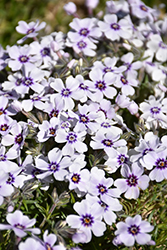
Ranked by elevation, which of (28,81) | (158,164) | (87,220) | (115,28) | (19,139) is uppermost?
(115,28)

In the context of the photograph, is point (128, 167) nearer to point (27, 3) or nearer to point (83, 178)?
point (83, 178)

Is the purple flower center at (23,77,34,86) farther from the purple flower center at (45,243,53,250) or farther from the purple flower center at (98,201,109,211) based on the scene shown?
the purple flower center at (45,243,53,250)

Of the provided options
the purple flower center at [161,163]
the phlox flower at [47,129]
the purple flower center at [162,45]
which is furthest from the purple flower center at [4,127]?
the purple flower center at [162,45]

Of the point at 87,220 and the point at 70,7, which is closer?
the point at 87,220

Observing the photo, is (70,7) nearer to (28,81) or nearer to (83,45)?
(83,45)

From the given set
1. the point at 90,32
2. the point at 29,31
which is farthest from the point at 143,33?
the point at 29,31

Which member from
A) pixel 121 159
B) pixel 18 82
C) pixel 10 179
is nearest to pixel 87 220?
pixel 121 159

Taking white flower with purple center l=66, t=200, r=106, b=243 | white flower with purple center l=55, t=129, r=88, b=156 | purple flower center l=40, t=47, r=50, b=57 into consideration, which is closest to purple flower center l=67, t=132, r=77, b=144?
white flower with purple center l=55, t=129, r=88, b=156
